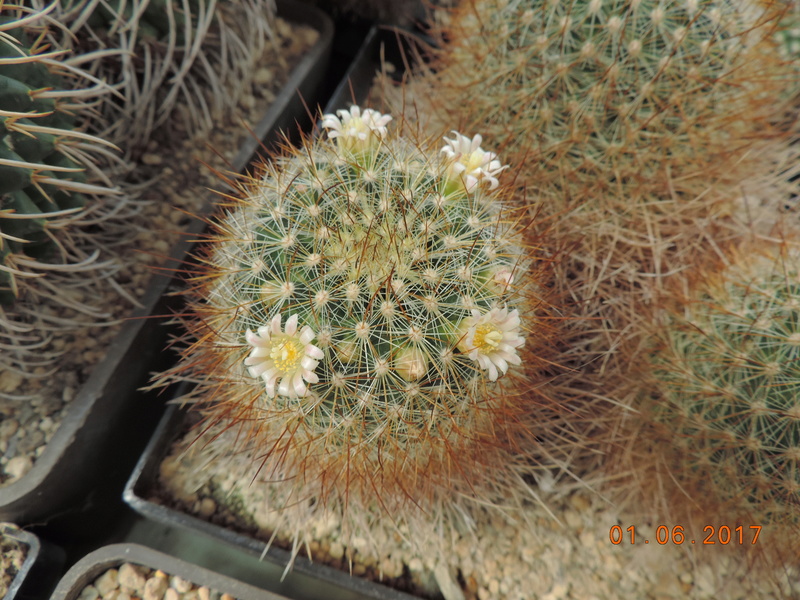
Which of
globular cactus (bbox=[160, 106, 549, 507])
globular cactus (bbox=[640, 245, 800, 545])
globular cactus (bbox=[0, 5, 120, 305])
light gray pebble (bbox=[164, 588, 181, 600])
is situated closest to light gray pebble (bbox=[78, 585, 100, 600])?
light gray pebble (bbox=[164, 588, 181, 600])

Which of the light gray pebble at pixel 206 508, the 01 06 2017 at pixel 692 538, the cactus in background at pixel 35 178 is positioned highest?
the cactus in background at pixel 35 178

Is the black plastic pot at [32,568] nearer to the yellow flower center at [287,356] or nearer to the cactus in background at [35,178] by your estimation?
the cactus in background at [35,178]

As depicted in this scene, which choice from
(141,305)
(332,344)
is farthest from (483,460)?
(141,305)

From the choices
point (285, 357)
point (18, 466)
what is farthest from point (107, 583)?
point (285, 357)

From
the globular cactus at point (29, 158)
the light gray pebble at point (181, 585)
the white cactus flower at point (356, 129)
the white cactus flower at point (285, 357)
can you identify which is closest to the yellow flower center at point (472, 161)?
the white cactus flower at point (356, 129)

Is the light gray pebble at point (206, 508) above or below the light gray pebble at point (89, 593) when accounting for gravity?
below

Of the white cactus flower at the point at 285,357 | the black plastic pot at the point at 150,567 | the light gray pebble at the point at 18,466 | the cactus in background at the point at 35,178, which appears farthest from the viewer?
the light gray pebble at the point at 18,466

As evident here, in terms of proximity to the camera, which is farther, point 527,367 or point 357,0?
point 357,0

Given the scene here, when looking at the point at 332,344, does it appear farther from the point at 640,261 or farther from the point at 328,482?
the point at 640,261
